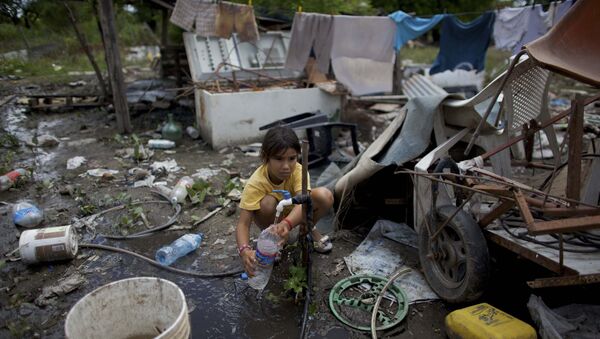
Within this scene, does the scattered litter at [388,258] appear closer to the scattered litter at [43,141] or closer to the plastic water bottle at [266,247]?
the plastic water bottle at [266,247]

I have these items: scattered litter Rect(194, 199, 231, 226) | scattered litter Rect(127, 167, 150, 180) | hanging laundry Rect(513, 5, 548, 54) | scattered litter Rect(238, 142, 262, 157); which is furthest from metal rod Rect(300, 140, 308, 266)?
hanging laundry Rect(513, 5, 548, 54)

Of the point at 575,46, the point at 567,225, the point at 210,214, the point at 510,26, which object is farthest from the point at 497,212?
the point at 510,26

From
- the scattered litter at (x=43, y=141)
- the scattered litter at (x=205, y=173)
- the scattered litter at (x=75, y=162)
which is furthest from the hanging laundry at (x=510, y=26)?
the scattered litter at (x=43, y=141)

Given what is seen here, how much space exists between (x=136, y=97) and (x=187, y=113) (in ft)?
4.32

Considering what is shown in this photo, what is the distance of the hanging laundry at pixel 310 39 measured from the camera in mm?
7000

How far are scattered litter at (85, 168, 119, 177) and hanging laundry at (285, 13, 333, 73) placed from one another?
378cm

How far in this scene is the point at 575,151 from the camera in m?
2.26

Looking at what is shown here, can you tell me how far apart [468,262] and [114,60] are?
7.20 metres

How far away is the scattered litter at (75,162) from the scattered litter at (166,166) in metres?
1.13

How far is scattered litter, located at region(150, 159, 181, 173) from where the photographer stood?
5691 mm

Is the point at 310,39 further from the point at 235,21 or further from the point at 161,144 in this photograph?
the point at 161,144

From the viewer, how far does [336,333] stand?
8.53 feet

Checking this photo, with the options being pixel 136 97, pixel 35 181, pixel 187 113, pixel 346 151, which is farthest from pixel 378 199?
pixel 136 97

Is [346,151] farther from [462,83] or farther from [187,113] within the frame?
[462,83]
